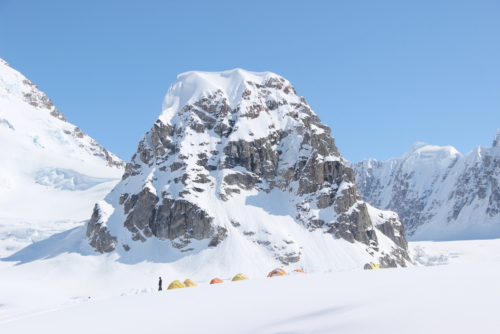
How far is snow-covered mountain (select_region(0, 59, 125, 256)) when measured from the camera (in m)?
113

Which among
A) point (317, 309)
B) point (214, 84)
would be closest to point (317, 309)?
point (317, 309)

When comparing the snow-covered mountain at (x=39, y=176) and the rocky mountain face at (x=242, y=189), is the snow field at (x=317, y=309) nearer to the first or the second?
the rocky mountain face at (x=242, y=189)

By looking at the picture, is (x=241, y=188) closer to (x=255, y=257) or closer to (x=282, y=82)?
(x=255, y=257)

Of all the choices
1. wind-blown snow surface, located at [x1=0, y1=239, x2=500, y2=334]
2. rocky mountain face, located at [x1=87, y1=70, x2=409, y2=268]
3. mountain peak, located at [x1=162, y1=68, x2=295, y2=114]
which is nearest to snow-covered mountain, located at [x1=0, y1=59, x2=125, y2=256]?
rocky mountain face, located at [x1=87, y1=70, x2=409, y2=268]

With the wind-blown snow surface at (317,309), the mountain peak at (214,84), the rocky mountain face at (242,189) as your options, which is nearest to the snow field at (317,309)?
the wind-blown snow surface at (317,309)

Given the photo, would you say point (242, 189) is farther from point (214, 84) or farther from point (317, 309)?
point (317, 309)

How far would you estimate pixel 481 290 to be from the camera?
40.9 ft

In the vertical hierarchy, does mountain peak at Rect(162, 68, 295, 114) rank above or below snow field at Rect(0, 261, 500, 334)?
above

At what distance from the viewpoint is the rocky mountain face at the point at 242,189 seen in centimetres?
9819

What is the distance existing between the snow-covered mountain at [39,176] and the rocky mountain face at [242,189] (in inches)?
891

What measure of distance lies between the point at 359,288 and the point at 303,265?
261 ft

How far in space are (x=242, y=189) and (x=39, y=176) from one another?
8943cm

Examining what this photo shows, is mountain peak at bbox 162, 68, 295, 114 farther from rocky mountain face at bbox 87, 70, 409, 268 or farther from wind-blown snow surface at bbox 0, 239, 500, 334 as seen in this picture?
wind-blown snow surface at bbox 0, 239, 500, 334

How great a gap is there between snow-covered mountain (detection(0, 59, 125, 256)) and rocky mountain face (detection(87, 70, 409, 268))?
22.6 m
